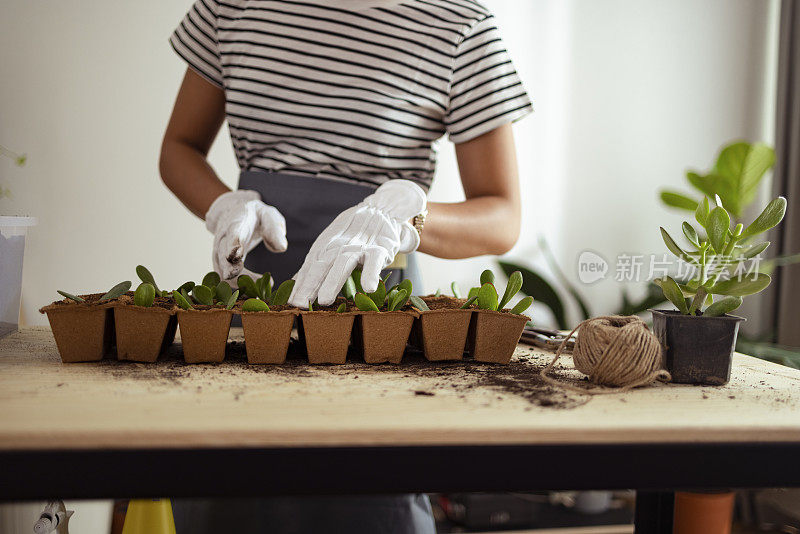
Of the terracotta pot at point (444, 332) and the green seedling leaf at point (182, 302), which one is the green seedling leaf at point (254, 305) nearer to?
the green seedling leaf at point (182, 302)

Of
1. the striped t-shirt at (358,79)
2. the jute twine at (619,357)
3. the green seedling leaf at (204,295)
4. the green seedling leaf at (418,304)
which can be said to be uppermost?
the striped t-shirt at (358,79)

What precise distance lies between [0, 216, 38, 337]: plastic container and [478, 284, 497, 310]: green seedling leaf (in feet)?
2.09

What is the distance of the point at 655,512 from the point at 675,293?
294mm

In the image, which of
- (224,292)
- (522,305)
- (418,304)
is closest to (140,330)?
(224,292)

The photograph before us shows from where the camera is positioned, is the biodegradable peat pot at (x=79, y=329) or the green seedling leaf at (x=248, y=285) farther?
the green seedling leaf at (x=248, y=285)

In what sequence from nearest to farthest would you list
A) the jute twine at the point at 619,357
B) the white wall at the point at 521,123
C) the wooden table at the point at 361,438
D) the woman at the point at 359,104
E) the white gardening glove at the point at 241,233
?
the wooden table at the point at 361,438 → the jute twine at the point at 619,357 → the white gardening glove at the point at 241,233 → the woman at the point at 359,104 → the white wall at the point at 521,123

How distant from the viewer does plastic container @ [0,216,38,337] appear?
89 centimetres

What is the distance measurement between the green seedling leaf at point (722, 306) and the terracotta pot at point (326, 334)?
412 millimetres

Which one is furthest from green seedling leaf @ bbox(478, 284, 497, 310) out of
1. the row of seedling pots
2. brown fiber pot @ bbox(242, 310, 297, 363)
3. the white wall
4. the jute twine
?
the white wall

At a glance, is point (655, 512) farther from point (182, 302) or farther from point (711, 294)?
point (182, 302)

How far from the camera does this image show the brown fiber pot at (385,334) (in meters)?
0.78

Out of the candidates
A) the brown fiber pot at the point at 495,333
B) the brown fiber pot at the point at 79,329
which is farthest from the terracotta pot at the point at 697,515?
the brown fiber pot at the point at 79,329

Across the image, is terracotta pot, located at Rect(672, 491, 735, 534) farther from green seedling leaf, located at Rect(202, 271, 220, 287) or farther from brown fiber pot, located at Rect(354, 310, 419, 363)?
green seedling leaf, located at Rect(202, 271, 220, 287)

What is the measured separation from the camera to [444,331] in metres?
0.81
